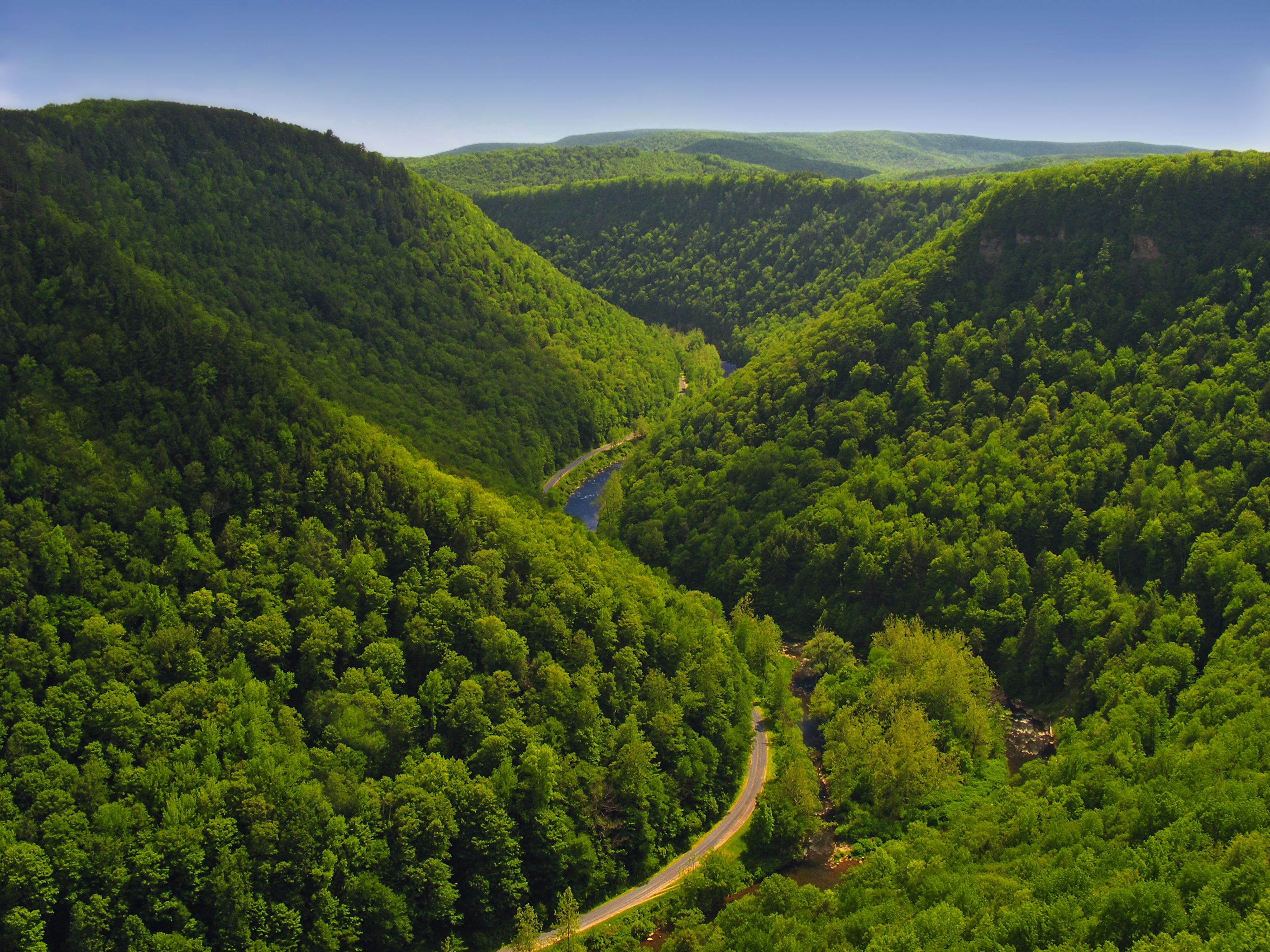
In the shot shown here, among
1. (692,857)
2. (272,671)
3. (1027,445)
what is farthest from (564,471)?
(692,857)

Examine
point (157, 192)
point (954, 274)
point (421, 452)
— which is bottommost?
point (421, 452)

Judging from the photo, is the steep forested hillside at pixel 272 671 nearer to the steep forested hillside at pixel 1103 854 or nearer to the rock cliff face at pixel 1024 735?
the steep forested hillside at pixel 1103 854

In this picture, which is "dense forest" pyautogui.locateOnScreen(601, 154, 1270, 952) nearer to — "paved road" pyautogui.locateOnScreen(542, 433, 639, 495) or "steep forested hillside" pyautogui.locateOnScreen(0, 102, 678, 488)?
"paved road" pyautogui.locateOnScreen(542, 433, 639, 495)

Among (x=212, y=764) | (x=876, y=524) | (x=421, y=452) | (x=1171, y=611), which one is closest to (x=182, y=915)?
(x=212, y=764)

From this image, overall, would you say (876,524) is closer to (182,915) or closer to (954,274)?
(954,274)

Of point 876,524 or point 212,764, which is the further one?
point 876,524

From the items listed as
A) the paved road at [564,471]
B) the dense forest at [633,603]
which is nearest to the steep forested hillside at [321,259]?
the dense forest at [633,603]

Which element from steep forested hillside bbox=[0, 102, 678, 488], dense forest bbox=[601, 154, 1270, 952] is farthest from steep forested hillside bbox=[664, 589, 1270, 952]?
steep forested hillside bbox=[0, 102, 678, 488]
